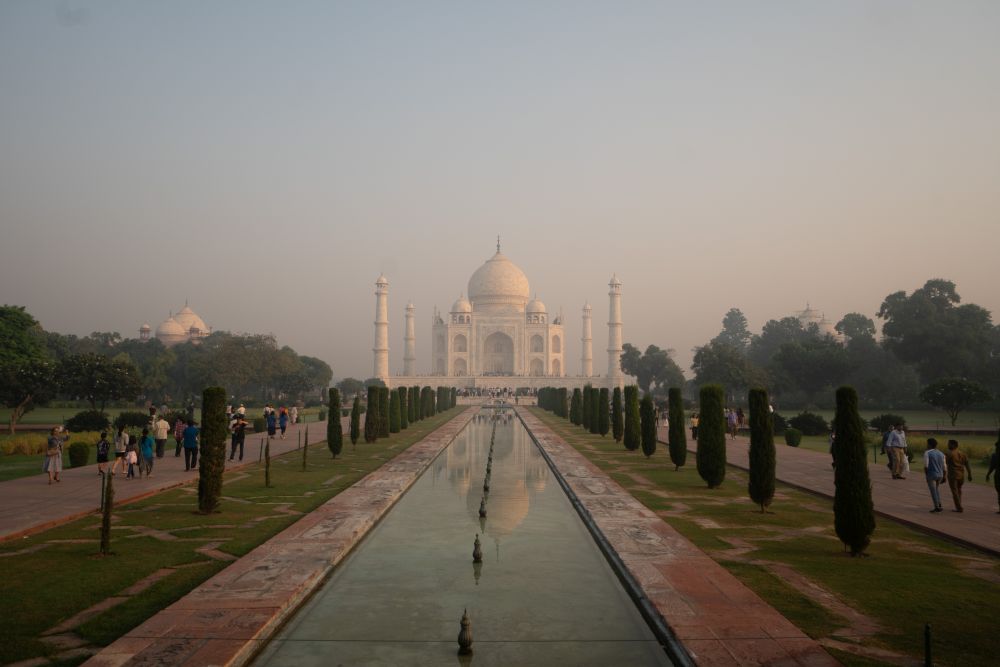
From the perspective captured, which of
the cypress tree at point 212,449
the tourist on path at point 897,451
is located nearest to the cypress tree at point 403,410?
the cypress tree at point 212,449

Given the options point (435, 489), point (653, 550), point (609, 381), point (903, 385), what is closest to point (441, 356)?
point (609, 381)

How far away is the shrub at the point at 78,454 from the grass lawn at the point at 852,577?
11408 mm

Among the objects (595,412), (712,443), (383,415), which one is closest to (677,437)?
(712,443)

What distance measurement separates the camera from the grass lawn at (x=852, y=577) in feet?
17.7

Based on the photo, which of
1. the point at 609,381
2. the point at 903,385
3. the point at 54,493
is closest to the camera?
the point at 54,493

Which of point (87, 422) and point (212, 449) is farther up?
point (212, 449)

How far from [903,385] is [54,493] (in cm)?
4698

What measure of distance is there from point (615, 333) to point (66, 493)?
6231cm

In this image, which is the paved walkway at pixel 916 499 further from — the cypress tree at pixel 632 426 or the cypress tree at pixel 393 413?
the cypress tree at pixel 393 413

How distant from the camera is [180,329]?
9538 centimetres

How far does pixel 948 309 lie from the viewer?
48.0 m

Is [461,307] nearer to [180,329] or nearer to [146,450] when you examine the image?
[180,329]

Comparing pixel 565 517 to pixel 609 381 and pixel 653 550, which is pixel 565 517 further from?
pixel 609 381

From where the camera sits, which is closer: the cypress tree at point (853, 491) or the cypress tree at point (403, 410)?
the cypress tree at point (853, 491)
